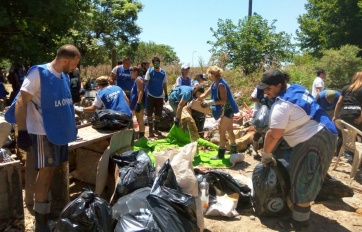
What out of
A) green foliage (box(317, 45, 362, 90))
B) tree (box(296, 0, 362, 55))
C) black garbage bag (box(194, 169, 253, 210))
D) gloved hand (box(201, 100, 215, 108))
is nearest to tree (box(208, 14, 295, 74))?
green foliage (box(317, 45, 362, 90))

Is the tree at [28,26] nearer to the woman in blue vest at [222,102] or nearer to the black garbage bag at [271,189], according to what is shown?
the woman in blue vest at [222,102]

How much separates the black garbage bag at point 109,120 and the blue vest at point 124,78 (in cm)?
371

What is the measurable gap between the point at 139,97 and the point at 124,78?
1.41 meters

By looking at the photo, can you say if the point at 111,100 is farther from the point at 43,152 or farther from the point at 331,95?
the point at 331,95

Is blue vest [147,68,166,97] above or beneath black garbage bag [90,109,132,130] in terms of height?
above

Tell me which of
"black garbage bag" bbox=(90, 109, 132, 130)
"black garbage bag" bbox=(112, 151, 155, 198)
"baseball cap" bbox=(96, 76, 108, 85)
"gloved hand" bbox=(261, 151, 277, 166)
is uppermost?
"baseball cap" bbox=(96, 76, 108, 85)

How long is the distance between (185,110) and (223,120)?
1047mm

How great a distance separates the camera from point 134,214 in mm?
2797

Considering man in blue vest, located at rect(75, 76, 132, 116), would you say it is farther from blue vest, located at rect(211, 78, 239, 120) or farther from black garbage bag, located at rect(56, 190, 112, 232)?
black garbage bag, located at rect(56, 190, 112, 232)

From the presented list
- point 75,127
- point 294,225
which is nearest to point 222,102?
point 294,225

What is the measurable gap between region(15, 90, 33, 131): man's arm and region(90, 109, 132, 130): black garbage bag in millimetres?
1447

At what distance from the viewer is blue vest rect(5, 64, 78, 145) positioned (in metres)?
3.11

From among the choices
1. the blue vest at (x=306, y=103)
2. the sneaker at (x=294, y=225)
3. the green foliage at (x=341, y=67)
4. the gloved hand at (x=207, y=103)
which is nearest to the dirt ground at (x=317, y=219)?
the sneaker at (x=294, y=225)

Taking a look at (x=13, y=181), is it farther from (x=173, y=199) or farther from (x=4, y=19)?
(x=4, y=19)
